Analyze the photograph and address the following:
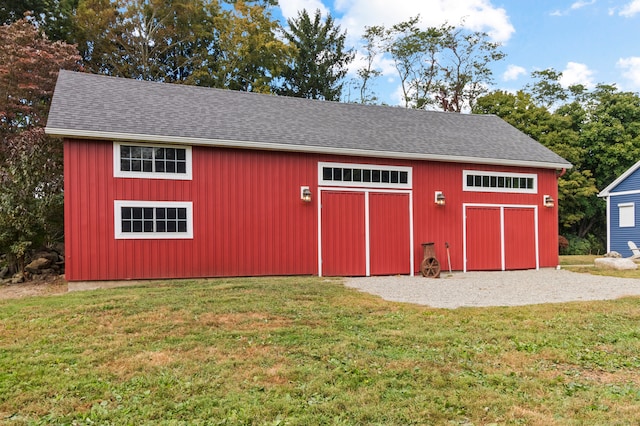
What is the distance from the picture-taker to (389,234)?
34.7 ft

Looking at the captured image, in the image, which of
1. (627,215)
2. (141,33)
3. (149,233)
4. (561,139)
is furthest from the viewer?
(561,139)

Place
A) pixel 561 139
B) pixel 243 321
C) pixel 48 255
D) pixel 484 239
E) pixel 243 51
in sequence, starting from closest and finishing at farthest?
pixel 243 321, pixel 48 255, pixel 484 239, pixel 243 51, pixel 561 139

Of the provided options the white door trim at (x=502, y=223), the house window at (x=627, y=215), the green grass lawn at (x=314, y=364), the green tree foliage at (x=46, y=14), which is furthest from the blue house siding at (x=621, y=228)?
the green tree foliage at (x=46, y=14)

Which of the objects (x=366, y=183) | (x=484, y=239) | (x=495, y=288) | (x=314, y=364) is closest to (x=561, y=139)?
(x=484, y=239)

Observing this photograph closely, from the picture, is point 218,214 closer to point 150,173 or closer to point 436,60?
point 150,173

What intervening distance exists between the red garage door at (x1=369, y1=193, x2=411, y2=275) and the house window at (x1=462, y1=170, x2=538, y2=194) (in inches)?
79.8

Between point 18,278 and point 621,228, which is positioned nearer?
point 18,278

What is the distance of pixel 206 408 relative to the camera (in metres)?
2.75

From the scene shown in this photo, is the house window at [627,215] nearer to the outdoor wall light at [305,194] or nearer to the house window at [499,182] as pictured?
the house window at [499,182]

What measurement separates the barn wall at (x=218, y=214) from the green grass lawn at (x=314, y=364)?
99.5 inches

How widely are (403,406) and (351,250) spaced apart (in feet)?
24.4

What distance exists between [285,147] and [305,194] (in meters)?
1.16

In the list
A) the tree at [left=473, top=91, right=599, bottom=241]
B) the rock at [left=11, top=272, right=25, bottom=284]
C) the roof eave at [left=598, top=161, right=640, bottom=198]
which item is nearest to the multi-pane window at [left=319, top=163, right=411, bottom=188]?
the rock at [left=11, top=272, right=25, bottom=284]

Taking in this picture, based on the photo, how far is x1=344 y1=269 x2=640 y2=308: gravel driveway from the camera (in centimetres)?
692
